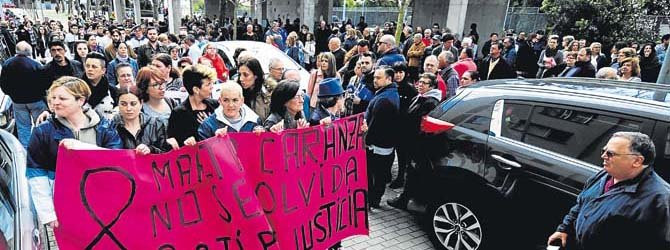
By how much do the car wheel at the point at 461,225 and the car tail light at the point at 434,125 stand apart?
0.64 metres

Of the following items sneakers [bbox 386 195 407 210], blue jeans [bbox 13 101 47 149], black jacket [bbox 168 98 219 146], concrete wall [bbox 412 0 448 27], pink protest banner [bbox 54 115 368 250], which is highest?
concrete wall [bbox 412 0 448 27]

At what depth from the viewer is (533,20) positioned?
2147 centimetres

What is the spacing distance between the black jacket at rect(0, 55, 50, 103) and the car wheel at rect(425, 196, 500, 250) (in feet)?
16.3

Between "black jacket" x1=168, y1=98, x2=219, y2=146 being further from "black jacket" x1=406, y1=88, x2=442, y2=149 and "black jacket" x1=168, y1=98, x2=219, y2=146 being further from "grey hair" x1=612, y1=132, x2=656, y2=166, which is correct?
"grey hair" x1=612, y1=132, x2=656, y2=166

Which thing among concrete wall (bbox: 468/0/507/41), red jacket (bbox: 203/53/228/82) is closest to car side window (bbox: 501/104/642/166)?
red jacket (bbox: 203/53/228/82)

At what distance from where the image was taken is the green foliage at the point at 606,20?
50.2ft

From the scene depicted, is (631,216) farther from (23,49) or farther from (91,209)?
(23,49)

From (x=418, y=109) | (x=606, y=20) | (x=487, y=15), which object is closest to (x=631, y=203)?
(x=418, y=109)

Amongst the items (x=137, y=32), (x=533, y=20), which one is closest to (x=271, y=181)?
(x=137, y=32)

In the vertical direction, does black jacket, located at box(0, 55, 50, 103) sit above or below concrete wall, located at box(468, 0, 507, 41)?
below

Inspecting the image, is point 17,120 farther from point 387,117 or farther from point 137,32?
point 137,32

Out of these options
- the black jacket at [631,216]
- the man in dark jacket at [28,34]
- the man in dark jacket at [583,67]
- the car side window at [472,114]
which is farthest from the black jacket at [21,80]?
the man in dark jacket at [28,34]

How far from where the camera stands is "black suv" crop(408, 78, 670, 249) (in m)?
3.21

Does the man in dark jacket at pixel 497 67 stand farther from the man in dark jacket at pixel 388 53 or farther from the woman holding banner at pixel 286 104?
the woman holding banner at pixel 286 104
